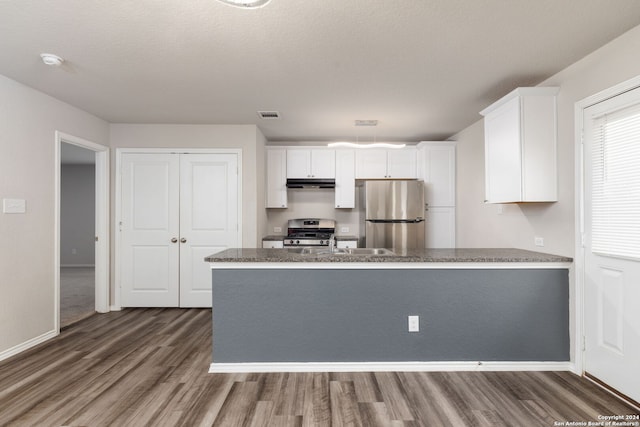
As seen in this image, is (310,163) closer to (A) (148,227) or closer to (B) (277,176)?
(B) (277,176)

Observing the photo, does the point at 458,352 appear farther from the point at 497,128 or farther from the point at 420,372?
the point at 497,128

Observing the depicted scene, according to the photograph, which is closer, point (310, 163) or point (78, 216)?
point (310, 163)

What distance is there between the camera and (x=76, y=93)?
10.6 feet

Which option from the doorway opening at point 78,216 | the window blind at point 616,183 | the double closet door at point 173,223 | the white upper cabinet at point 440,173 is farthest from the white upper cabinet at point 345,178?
the doorway opening at point 78,216

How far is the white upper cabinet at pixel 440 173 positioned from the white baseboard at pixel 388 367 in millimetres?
2552

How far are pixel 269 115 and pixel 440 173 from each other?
258cm

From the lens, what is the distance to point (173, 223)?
172 inches

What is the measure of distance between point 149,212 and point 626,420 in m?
4.90

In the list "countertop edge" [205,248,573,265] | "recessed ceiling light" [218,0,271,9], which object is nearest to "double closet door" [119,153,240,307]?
"countertop edge" [205,248,573,265]

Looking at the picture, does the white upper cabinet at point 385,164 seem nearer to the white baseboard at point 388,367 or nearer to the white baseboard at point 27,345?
the white baseboard at point 388,367

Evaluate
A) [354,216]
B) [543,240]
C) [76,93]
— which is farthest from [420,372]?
[76,93]

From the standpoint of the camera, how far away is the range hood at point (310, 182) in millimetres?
A: 4871

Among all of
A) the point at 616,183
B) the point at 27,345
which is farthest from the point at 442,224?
the point at 27,345

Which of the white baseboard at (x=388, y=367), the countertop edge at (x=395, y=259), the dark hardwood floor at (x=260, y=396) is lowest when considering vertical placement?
the dark hardwood floor at (x=260, y=396)
